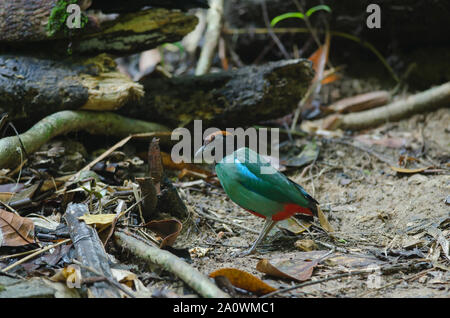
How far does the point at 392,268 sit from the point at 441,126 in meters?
3.41

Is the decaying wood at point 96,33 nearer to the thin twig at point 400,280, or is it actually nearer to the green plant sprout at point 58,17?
the green plant sprout at point 58,17

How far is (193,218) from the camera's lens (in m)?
3.49

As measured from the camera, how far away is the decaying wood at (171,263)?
212 centimetres

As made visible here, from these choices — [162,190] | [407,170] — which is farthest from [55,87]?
[407,170]

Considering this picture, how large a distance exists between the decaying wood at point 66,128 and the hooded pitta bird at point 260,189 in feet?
5.23

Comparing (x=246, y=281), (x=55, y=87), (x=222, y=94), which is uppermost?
(x=55, y=87)

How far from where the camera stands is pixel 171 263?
2375 mm

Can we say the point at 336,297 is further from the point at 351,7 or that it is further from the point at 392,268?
→ the point at 351,7

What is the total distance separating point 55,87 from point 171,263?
2.22 metres

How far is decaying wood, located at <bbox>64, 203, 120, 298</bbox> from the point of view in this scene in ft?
7.09

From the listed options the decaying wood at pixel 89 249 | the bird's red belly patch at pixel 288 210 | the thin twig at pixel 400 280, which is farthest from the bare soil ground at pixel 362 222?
the decaying wood at pixel 89 249

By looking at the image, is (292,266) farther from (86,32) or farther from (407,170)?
(86,32)

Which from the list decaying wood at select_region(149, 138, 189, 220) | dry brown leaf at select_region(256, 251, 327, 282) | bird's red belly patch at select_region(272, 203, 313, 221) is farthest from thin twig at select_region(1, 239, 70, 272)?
bird's red belly patch at select_region(272, 203, 313, 221)
